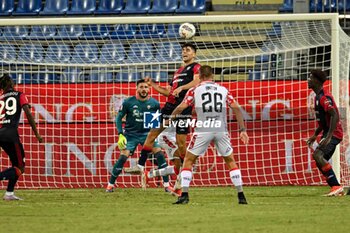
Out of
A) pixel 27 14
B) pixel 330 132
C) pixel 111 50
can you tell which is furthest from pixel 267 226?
pixel 27 14

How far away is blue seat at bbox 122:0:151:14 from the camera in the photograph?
2448 cm

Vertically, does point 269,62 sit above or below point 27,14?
below

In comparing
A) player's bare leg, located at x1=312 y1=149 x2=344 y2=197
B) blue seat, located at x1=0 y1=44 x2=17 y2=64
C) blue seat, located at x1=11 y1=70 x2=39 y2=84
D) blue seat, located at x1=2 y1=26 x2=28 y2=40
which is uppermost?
blue seat, located at x1=2 y1=26 x2=28 y2=40

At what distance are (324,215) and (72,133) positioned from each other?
358 inches

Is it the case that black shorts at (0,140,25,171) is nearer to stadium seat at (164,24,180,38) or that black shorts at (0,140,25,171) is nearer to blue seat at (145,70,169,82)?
blue seat at (145,70,169,82)

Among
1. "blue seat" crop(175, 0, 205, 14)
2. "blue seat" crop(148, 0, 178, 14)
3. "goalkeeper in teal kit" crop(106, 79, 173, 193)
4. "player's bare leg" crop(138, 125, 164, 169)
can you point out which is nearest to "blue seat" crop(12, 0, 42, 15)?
"blue seat" crop(148, 0, 178, 14)

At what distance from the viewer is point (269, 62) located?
59.9ft

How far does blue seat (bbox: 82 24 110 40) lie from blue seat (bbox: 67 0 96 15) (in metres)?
4.03

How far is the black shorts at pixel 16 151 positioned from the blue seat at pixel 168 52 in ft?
19.3

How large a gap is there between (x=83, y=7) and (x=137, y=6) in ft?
4.88

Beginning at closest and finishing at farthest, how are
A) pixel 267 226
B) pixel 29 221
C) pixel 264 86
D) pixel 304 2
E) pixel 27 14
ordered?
pixel 267 226 < pixel 29 221 < pixel 264 86 < pixel 304 2 < pixel 27 14

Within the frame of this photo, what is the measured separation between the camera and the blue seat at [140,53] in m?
19.2

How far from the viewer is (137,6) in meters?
24.9

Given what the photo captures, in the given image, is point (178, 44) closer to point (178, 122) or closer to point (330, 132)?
point (178, 122)
